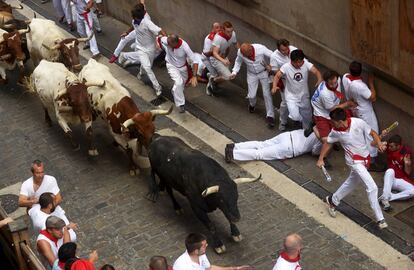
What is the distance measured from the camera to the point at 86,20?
1959 cm

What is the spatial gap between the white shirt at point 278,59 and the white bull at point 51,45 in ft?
13.9

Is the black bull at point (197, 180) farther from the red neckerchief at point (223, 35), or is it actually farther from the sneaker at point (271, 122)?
the red neckerchief at point (223, 35)

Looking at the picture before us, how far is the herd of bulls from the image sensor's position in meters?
12.3

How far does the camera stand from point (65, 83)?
15359 mm

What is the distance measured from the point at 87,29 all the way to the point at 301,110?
6764mm

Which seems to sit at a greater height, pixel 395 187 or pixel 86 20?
pixel 86 20

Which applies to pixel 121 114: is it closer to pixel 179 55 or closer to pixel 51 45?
pixel 179 55

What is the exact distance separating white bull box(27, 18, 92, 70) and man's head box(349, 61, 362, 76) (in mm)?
6000

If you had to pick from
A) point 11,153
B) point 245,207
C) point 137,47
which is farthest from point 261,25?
point 11,153

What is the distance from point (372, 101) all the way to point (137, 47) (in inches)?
226

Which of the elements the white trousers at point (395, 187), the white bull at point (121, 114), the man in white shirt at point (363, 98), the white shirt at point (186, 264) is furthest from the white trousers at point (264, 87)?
the white shirt at point (186, 264)

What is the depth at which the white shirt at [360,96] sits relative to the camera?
534 inches

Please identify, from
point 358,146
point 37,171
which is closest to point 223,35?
point 358,146

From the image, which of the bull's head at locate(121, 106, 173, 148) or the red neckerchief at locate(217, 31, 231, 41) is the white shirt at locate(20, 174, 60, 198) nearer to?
the bull's head at locate(121, 106, 173, 148)
